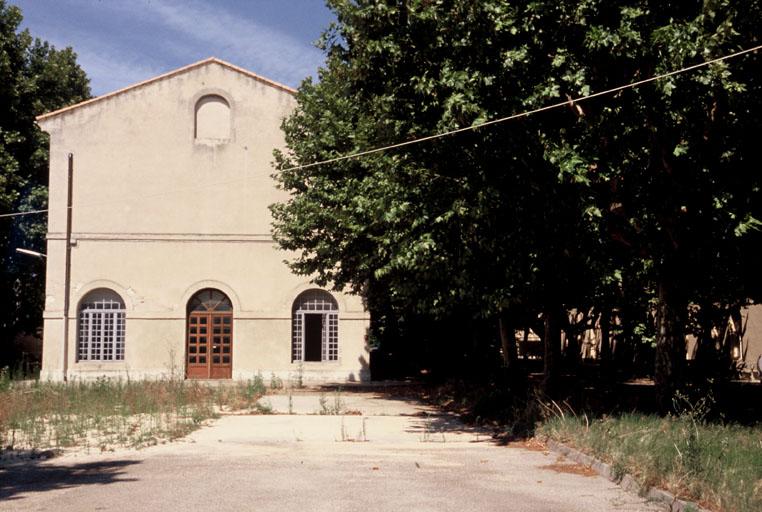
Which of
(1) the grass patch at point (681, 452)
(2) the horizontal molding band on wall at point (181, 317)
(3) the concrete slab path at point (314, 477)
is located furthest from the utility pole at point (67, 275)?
(1) the grass patch at point (681, 452)

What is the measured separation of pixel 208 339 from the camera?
2708 centimetres

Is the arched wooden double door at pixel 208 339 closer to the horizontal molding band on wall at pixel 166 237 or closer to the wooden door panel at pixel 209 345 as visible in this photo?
the wooden door panel at pixel 209 345

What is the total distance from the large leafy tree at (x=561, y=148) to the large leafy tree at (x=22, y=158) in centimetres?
1808

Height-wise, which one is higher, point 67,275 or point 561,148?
point 561,148

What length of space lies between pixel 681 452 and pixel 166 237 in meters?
20.9

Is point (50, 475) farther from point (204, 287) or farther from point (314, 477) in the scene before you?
point (204, 287)

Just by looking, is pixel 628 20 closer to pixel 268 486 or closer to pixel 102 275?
pixel 268 486

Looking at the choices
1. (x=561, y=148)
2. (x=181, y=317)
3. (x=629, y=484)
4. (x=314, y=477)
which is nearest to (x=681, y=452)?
(x=629, y=484)

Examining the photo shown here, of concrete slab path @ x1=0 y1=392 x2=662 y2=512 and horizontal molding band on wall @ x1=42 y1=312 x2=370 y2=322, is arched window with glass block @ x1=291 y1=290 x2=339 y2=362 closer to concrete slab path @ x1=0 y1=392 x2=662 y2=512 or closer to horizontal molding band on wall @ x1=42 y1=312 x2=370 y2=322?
horizontal molding band on wall @ x1=42 y1=312 x2=370 y2=322

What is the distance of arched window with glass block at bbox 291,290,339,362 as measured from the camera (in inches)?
1076

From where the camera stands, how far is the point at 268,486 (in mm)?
9039

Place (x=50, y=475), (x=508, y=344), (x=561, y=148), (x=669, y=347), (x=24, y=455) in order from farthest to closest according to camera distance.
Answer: (x=508, y=344) < (x=669, y=347) < (x=561, y=148) < (x=24, y=455) < (x=50, y=475)

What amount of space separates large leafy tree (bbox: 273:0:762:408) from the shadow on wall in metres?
5.80

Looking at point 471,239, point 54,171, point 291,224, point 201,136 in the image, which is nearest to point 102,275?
point 54,171
